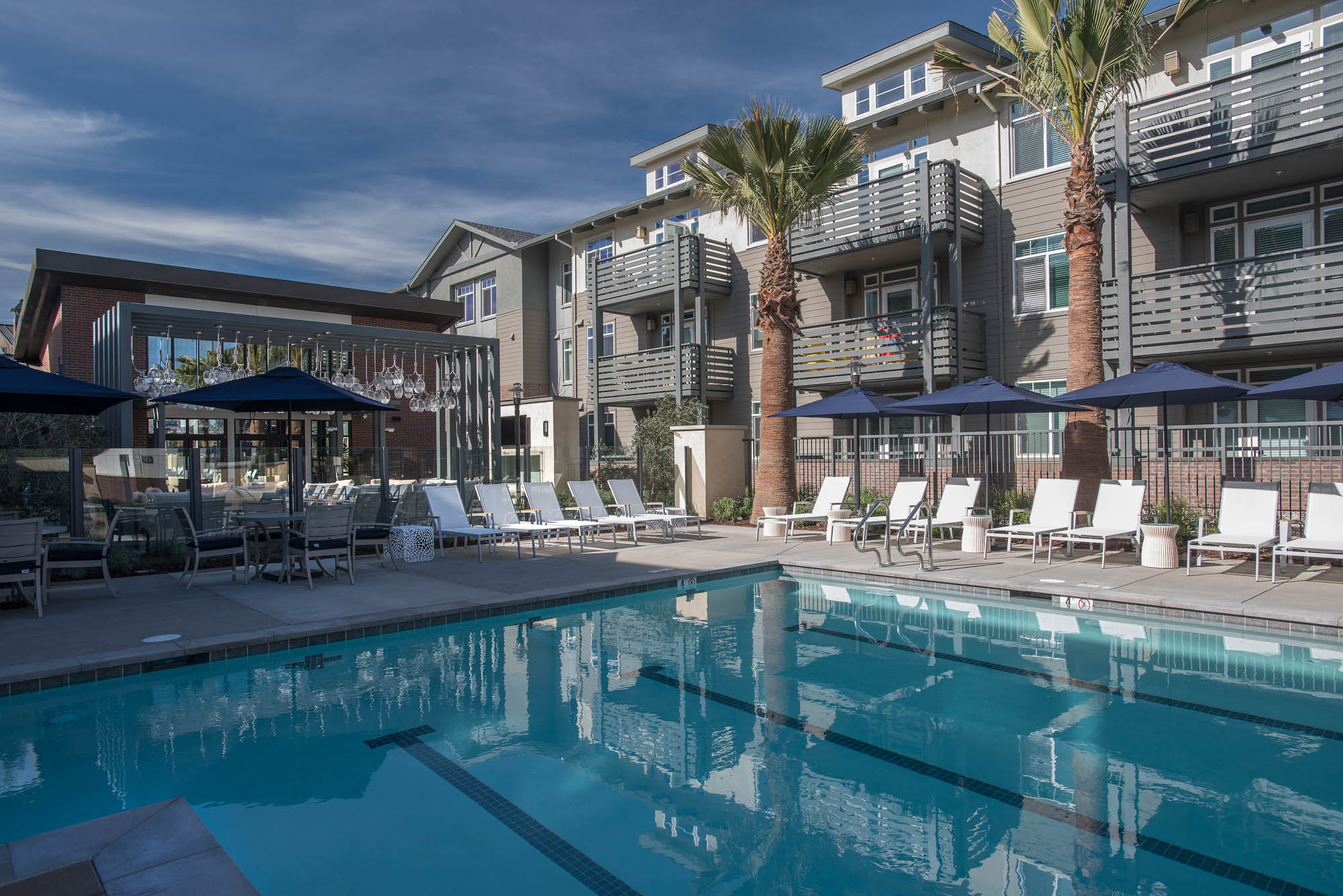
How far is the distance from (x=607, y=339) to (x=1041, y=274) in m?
12.7

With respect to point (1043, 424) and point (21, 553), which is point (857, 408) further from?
point (21, 553)

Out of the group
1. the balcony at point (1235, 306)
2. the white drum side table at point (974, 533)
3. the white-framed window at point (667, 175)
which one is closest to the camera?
the white drum side table at point (974, 533)

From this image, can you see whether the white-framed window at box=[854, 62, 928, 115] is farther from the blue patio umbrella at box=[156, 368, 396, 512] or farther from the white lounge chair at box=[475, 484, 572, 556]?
the blue patio umbrella at box=[156, 368, 396, 512]

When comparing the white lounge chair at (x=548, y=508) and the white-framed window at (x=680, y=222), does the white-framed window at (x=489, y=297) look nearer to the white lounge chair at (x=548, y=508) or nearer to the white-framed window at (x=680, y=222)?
the white-framed window at (x=680, y=222)

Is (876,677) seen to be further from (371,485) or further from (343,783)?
(371,485)

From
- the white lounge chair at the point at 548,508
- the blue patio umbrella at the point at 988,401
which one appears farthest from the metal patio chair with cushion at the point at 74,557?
the blue patio umbrella at the point at 988,401

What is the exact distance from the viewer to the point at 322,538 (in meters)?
8.94

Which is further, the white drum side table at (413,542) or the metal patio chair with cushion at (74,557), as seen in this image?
the white drum side table at (413,542)

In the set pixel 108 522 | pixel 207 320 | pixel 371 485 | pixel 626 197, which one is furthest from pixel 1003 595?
pixel 626 197

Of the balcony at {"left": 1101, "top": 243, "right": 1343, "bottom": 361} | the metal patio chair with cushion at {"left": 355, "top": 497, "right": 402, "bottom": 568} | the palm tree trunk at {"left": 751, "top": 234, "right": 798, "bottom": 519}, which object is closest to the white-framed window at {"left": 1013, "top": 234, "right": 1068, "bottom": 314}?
the balcony at {"left": 1101, "top": 243, "right": 1343, "bottom": 361}

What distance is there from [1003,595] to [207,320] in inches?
443

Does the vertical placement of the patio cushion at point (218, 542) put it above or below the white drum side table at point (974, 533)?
above

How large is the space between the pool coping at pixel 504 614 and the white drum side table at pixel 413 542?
3191 millimetres

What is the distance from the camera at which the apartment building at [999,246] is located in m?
12.4
